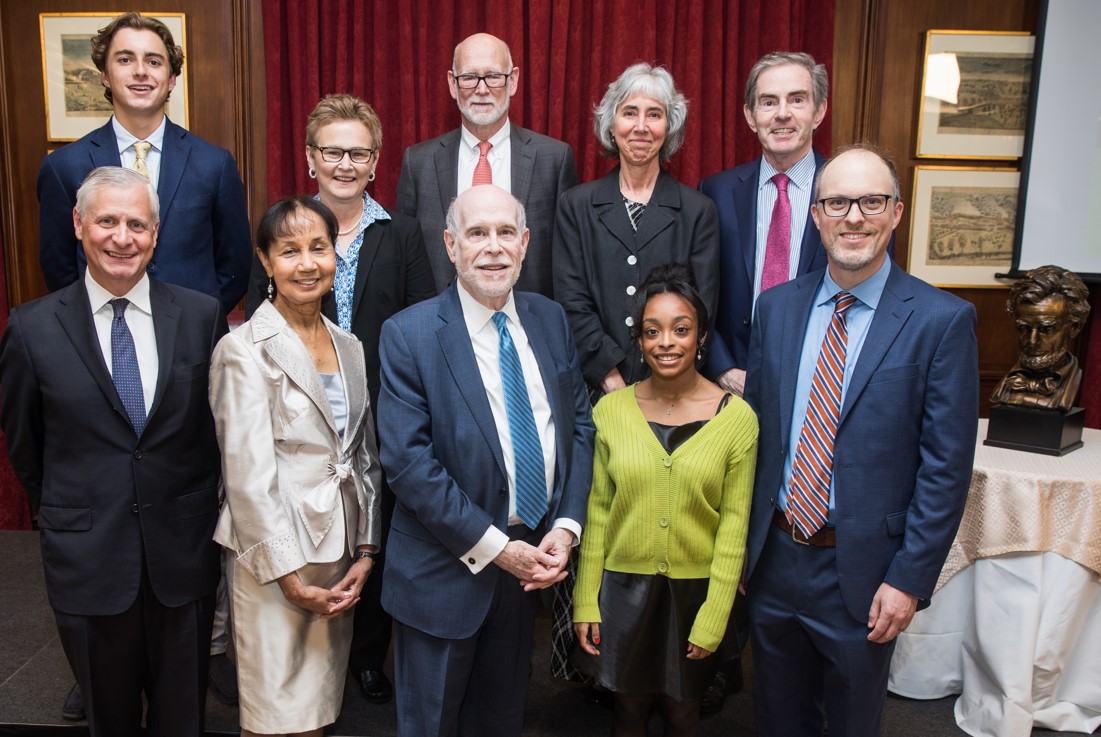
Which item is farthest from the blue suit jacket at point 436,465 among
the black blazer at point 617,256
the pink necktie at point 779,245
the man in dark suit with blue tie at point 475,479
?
the pink necktie at point 779,245

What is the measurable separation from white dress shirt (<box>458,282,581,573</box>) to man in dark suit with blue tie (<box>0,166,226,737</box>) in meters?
0.71

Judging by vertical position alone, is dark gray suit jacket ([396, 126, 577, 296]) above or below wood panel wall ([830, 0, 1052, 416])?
below

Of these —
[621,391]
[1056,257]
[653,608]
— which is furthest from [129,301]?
[1056,257]

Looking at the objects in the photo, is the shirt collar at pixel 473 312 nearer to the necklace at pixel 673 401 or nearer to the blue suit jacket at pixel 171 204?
the necklace at pixel 673 401

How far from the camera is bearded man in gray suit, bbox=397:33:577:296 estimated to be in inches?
120

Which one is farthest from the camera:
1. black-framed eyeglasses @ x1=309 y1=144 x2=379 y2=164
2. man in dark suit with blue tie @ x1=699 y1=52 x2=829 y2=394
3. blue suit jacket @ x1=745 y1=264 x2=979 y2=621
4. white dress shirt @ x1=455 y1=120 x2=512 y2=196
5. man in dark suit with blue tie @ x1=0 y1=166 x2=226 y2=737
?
white dress shirt @ x1=455 y1=120 x2=512 y2=196

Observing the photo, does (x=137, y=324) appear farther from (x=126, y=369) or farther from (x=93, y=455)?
(x=93, y=455)

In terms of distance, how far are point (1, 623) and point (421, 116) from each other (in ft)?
9.00

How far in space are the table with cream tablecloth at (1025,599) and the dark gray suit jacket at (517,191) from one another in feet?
5.34

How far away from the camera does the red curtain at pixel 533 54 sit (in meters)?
4.00

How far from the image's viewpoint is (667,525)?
2168 millimetres

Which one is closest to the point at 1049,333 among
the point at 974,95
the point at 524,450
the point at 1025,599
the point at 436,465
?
the point at 1025,599

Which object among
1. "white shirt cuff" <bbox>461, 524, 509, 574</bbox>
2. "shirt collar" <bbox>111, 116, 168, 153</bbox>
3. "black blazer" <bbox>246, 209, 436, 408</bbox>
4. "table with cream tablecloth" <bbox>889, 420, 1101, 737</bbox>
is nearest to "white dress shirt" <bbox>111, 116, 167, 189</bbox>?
"shirt collar" <bbox>111, 116, 168, 153</bbox>

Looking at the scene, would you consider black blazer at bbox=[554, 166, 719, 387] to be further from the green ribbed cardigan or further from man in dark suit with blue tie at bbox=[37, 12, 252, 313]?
man in dark suit with blue tie at bbox=[37, 12, 252, 313]
